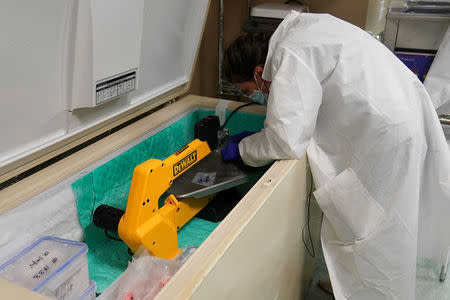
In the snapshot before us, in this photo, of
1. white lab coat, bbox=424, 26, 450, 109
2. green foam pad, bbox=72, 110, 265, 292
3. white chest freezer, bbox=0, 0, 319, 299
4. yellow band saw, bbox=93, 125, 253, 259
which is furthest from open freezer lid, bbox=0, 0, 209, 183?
white lab coat, bbox=424, 26, 450, 109

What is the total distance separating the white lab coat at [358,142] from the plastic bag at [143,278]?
1.45ft

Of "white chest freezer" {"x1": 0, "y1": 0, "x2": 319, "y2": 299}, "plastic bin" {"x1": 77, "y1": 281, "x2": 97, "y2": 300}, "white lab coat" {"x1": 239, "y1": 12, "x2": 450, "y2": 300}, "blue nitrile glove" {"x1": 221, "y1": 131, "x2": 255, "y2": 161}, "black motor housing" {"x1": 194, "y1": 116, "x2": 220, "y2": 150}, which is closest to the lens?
"white chest freezer" {"x1": 0, "y1": 0, "x2": 319, "y2": 299}

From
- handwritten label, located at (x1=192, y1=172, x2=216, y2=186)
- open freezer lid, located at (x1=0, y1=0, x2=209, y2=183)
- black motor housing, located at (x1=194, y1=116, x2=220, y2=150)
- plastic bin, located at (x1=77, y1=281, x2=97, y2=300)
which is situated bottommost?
plastic bin, located at (x1=77, y1=281, x2=97, y2=300)

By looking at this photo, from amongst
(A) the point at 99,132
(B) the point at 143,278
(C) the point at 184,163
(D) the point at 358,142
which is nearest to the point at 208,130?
(C) the point at 184,163

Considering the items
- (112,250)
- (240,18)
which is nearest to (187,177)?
(112,250)

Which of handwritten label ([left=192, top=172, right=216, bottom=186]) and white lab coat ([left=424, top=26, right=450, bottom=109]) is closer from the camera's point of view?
handwritten label ([left=192, top=172, right=216, bottom=186])

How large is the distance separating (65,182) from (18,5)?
0.48 m

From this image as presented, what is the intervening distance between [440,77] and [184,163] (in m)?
1.07

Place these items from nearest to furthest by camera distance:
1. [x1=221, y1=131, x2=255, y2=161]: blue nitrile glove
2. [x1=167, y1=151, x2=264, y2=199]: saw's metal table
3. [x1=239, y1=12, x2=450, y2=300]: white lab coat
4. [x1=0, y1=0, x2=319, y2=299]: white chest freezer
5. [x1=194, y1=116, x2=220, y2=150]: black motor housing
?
1. [x1=0, y1=0, x2=319, y2=299]: white chest freezer
2. [x1=239, y1=12, x2=450, y2=300]: white lab coat
3. [x1=167, y1=151, x2=264, y2=199]: saw's metal table
4. [x1=221, y1=131, x2=255, y2=161]: blue nitrile glove
5. [x1=194, y1=116, x2=220, y2=150]: black motor housing

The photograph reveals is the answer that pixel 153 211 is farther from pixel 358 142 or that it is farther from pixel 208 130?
pixel 358 142

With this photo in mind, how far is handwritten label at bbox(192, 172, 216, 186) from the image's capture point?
48.0 inches

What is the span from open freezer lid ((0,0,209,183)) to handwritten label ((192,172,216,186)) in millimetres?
315

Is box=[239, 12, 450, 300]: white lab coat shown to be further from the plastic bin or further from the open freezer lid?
the plastic bin

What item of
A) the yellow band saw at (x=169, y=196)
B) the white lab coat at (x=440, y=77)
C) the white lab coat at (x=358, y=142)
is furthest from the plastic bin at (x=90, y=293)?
the white lab coat at (x=440, y=77)
